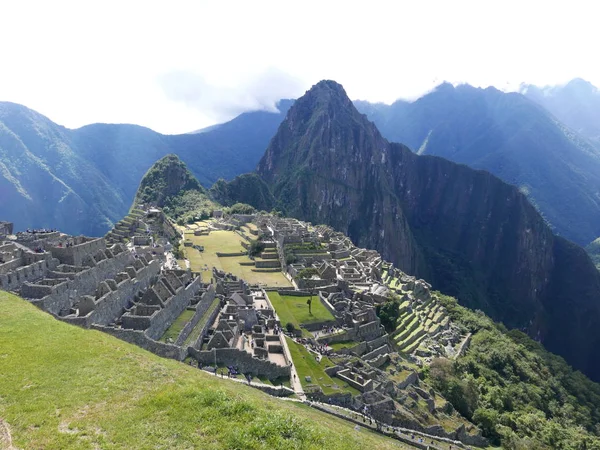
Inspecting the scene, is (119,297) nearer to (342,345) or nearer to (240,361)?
(240,361)

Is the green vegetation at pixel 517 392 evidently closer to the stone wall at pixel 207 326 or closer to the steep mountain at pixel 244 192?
the stone wall at pixel 207 326

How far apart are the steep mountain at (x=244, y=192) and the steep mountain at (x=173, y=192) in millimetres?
12072

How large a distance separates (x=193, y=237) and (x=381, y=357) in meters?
48.7

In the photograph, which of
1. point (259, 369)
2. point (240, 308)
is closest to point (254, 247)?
point (240, 308)

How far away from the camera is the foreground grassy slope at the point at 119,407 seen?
11.3 metres

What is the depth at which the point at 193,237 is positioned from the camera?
76.1 meters

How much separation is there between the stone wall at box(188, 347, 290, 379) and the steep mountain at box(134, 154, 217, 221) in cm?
8022

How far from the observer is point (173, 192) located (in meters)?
120

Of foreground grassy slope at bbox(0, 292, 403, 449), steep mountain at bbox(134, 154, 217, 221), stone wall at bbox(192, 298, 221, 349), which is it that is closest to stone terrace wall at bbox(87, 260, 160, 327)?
stone wall at bbox(192, 298, 221, 349)

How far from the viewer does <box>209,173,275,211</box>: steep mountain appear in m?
142


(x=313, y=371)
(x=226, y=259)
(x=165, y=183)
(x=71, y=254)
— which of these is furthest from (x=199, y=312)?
(x=165, y=183)

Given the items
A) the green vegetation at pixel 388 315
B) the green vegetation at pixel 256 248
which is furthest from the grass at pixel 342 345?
the green vegetation at pixel 256 248

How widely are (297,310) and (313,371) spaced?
41.3 feet

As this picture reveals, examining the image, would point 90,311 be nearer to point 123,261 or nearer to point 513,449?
point 123,261
